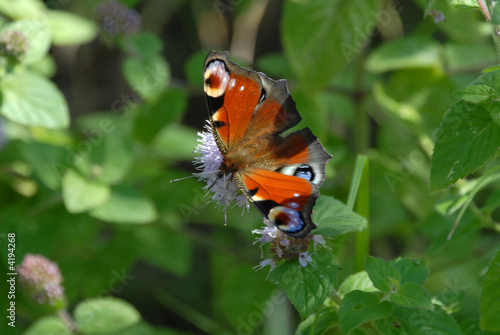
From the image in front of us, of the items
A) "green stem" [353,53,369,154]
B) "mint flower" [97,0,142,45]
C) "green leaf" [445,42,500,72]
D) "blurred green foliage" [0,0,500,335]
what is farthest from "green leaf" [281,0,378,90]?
"mint flower" [97,0,142,45]

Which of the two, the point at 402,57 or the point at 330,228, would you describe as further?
the point at 402,57

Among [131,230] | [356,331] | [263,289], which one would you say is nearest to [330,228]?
[356,331]

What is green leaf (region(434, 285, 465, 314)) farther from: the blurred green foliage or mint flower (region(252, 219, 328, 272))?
mint flower (region(252, 219, 328, 272))

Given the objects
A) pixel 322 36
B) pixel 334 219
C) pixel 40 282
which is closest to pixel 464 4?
pixel 334 219

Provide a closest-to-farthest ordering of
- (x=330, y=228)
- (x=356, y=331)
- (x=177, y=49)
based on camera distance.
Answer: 1. (x=330, y=228)
2. (x=356, y=331)
3. (x=177, y=49)

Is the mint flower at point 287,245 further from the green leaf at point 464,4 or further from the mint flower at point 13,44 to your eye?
the mint flower at point 13,44

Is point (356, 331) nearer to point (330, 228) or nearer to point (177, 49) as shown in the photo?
point (330, 228)

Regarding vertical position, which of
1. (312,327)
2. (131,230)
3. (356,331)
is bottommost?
(131,230)
